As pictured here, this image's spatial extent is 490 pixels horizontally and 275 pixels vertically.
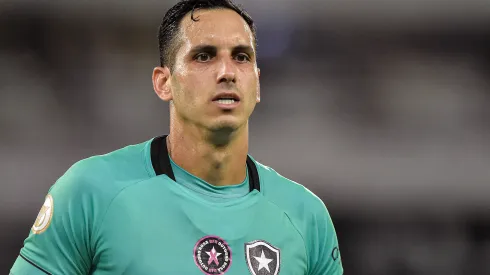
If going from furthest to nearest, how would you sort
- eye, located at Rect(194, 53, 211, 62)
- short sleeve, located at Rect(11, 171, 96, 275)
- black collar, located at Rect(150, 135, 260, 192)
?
1. black collar, located at Rect(150, 135, 260, 192)
2. eye, located at Rect(194, 53, 211, 62)
3. short sleeve, located at Rect(11, 171, 96, 275)

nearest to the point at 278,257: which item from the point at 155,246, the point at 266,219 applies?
the point at 266,219

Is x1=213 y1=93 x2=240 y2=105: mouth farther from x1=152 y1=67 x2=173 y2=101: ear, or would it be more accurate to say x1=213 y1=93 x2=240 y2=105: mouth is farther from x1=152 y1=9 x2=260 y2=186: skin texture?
x1=152 y1=67 x2=173 y2=101: ear

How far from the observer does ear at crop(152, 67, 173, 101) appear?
9.95ft

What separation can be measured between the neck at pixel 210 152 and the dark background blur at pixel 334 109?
3525mm

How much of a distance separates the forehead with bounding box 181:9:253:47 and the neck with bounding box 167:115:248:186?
340 millimetres

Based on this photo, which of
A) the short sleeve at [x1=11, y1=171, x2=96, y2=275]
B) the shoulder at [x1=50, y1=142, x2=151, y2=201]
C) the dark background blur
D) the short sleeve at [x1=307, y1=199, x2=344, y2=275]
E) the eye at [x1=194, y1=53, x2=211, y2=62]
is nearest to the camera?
the short sleeve at [x1=11, y1=171, x2=96, y2=275]

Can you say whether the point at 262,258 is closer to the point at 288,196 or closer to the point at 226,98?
the point at 288,196

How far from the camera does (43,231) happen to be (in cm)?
270

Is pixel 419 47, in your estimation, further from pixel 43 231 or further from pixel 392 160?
pixel 43 231

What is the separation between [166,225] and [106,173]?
1.03 feet

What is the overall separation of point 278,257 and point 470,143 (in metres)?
4.53

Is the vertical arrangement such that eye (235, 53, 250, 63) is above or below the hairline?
below

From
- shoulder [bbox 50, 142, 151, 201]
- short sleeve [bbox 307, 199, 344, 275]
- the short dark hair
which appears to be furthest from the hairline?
short sleeve [bbox 307, 199, 344, 275]

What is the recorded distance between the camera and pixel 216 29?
9.52 ft
